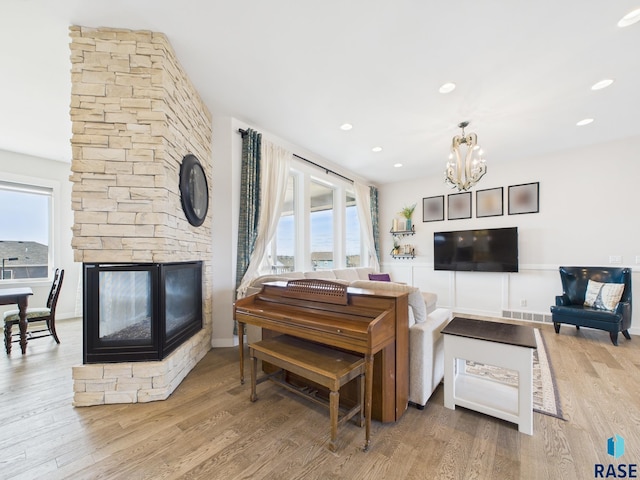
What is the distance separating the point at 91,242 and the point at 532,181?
6500 mm

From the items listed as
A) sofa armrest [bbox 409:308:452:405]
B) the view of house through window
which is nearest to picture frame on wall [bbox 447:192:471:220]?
sofa armrest [bbox 409:308:452:405]

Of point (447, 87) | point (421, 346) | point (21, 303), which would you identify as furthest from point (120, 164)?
point (447, 87)

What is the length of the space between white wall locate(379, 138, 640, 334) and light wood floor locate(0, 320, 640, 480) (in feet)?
8.27

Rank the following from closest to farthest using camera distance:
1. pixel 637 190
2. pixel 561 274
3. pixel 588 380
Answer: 1. pixel 588 380
2. pixel 637 190
3. pixel 561 274

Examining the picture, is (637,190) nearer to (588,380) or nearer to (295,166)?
(588,380)

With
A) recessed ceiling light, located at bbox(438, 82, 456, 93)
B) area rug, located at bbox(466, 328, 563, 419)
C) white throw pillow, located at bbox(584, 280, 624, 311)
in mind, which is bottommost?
area rug, located at bbox(466, 328, 563, 419)

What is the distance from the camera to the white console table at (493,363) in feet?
5.81

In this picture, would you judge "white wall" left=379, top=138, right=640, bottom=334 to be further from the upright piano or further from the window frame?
the window frame

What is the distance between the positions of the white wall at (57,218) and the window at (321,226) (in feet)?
13.7

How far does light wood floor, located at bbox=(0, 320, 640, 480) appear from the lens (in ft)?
4.89

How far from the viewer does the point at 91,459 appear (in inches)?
61.6

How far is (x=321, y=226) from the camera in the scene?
5.35 meters

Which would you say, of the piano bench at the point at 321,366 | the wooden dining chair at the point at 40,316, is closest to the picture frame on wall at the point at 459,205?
the piano bench at the point at 321,366

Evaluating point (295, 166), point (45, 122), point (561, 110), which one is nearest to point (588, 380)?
point (561, 110)
